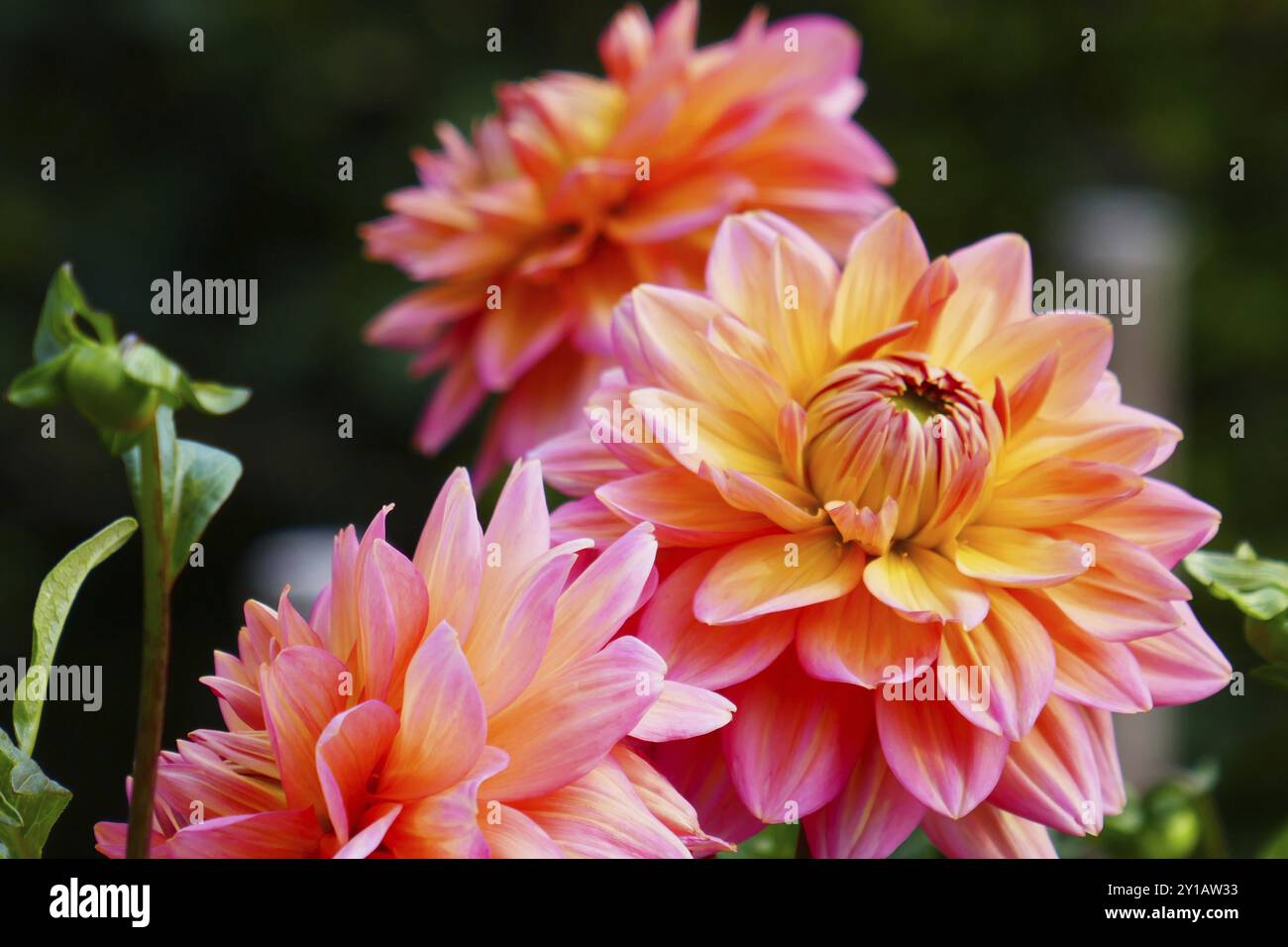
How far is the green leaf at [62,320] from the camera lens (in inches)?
10.5

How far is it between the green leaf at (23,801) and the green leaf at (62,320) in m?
0.08

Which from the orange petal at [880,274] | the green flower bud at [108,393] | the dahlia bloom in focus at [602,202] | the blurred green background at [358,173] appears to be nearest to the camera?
the green flower bud at [108,393]

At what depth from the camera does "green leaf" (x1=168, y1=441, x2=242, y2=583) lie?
26cm

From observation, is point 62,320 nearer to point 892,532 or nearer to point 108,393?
point 108,393

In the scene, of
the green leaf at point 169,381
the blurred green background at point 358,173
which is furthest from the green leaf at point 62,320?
the blurred green background at point 358,173

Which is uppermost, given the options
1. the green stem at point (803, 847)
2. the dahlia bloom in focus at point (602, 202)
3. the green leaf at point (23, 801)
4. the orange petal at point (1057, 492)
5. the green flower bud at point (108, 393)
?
the dahlia bloom in focus at point (602, 202)

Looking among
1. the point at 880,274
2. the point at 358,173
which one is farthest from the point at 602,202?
the point at 358,173

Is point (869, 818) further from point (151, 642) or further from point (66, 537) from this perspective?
point (66, 537)

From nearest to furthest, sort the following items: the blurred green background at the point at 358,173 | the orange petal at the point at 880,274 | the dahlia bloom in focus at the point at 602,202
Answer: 1. the orange petal at the point at 880,274
2. the dahlia bloom in focus at the point at 602,202
3. the blurred green background at the point at 358,173

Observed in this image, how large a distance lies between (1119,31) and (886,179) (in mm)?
1516

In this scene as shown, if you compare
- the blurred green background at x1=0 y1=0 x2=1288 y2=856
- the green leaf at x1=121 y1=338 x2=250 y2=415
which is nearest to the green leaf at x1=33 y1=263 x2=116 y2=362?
the green leaf at x1=121 y1=338 x2=250 y2=415

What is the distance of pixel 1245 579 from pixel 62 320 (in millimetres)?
254

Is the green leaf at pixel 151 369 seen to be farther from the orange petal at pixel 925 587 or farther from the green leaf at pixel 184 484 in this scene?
the orange petal at pixel 925 587
